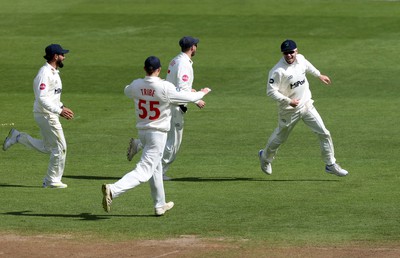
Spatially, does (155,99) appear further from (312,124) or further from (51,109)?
(312,124)

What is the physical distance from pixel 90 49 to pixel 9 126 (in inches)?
320

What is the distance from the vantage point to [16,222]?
1473 centimetres

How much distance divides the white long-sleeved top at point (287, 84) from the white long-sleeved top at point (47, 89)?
3388mm

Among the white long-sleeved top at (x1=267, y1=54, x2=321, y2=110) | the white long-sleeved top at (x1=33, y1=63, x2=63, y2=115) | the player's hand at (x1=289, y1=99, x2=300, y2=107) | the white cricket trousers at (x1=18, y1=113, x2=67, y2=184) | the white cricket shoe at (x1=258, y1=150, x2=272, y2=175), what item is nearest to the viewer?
the white long-sleeved top at (x1=33, y1=63, x2=63, y2=115)

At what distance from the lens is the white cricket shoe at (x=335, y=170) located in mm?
17609

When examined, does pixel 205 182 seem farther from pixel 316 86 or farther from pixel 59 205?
pixel 316 86

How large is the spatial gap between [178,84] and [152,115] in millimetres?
2855

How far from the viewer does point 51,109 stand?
16.5 metres

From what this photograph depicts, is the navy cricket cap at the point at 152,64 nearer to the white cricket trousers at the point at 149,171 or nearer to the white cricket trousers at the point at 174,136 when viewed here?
the white cricket trousers at the point at 149,171

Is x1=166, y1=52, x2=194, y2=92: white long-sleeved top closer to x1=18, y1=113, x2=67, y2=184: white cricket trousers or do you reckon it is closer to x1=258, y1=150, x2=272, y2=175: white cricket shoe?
x1=258, y1=150, x2=272, y2=175: white cricket shoe

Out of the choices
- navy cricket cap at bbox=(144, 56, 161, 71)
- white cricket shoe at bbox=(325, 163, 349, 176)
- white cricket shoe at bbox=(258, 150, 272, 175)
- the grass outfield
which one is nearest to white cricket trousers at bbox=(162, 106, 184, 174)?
the grass outfield

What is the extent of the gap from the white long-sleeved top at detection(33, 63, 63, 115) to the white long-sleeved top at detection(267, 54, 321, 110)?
3388 mm

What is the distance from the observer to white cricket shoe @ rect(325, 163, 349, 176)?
1761 centimetres

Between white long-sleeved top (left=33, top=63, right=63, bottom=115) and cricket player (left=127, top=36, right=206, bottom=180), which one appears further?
cricket player (left=127, top=36, right=206, bottom=180)
